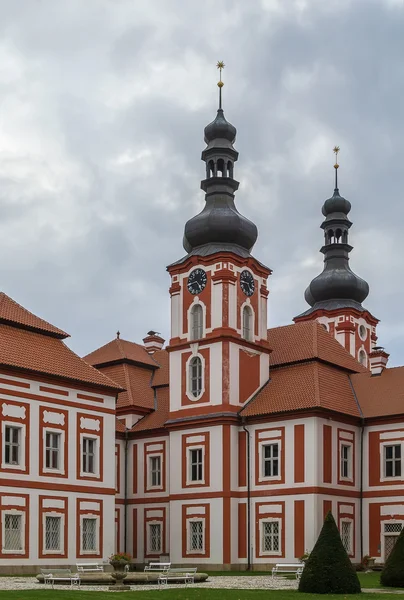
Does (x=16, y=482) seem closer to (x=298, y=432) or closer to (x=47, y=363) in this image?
(x=47, y=363)

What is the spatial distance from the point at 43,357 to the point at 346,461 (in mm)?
15958

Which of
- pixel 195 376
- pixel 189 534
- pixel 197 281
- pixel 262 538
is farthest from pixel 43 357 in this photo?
pixel 262 538

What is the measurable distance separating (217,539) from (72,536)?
8.37 metres

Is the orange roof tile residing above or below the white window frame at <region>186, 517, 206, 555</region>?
above

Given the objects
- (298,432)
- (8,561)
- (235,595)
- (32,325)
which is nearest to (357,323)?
(298,432)

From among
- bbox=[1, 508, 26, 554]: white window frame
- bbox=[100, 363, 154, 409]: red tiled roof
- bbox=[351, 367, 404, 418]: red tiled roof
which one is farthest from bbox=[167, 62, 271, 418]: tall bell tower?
bbox=[1, 508, 26, 554]: white window frame

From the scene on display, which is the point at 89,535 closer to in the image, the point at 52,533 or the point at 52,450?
the point at 52,533

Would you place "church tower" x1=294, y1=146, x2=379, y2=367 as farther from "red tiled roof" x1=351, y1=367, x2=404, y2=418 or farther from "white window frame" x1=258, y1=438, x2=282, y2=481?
"white window frame" x1=258, y1=438, x2=282, y2=481

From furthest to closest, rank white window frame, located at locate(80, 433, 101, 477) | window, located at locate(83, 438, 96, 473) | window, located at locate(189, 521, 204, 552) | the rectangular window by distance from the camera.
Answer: the rectangular window, window, located at locate(189, 521, 204, 552), window, located at locate(83, 438, 96, 473), white window frame, located at locate(80, 433, 101, 477)

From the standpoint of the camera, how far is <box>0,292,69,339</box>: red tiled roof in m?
43.5

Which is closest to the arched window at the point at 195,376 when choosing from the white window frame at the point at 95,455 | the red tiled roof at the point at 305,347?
the red tiled roof at the point at 305,347

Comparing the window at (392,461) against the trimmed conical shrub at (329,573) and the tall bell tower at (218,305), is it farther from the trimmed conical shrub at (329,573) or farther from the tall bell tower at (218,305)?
the trimmed conical shrub at (329,573)

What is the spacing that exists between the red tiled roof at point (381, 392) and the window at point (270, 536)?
7.17m

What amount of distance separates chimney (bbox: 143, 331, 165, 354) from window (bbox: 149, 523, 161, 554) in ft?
42.7
